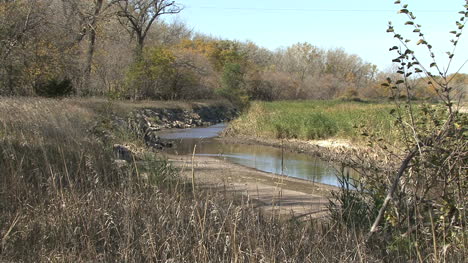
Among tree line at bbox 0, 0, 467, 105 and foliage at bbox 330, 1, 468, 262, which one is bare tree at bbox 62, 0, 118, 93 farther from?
foliage at bbox 330, 1, 468, 262

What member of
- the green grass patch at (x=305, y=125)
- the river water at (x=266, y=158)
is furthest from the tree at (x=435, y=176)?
the green grass patch at (x=305, y=125)

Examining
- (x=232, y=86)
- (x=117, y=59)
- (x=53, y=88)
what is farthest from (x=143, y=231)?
(x=232, y=86)

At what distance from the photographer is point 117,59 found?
123ft

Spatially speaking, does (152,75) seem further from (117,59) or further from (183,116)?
(183,116)

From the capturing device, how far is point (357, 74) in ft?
312

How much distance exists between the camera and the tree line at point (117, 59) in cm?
2120

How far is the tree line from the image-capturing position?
2120 cm

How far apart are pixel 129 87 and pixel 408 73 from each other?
34186 millimetres

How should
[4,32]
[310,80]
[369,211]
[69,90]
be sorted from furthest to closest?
[310,80] < [69,90] < [4,32] < [369,211]

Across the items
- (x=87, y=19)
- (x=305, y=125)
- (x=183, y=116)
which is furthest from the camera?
(x=183, y=116)

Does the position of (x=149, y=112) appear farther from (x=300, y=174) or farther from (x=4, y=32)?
(x=300, y=174)

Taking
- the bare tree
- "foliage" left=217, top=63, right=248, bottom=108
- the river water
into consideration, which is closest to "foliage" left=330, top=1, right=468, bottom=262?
the river water

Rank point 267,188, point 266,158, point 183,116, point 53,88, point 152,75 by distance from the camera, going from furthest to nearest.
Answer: point 152,75
point 183,116
point 53,88
point 266,158
point 267,188

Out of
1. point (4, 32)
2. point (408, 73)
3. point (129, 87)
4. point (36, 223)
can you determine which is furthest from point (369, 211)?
point (129, 87)
